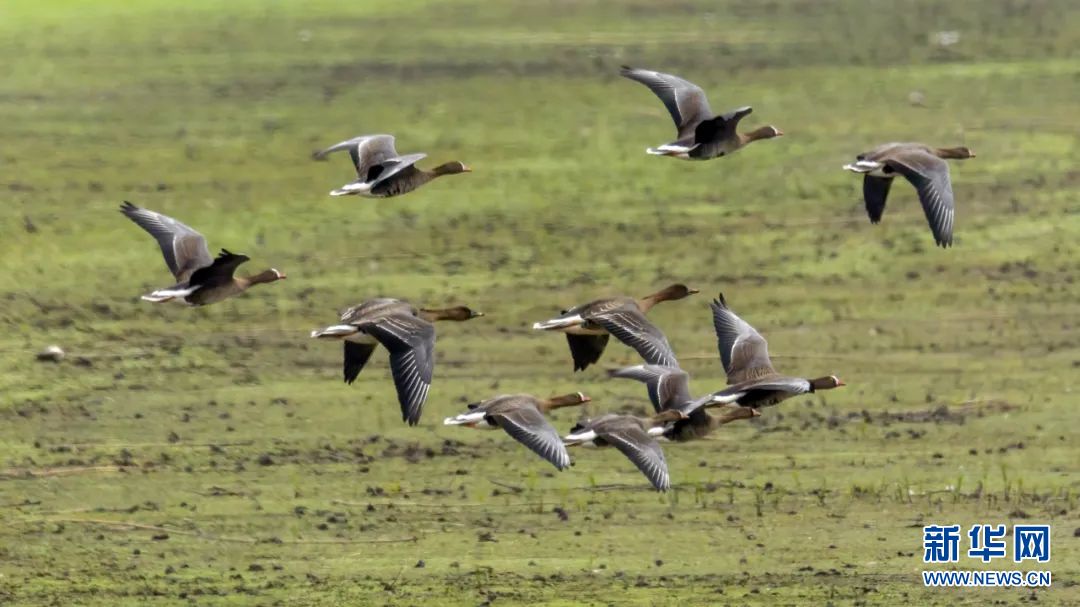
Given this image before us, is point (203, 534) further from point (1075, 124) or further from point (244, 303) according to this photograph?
point (1075, 124)

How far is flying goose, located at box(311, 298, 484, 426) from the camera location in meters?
14.1

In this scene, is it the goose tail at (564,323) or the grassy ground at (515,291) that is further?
the grassy ground at (515,291)

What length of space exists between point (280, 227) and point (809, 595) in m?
10.3

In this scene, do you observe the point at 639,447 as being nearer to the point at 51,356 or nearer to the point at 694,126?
the point at 694,126

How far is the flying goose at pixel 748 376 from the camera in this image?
15.0 m

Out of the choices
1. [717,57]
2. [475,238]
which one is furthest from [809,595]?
[717,57]

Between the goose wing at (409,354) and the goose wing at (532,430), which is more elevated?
the goose wing at (409,354)

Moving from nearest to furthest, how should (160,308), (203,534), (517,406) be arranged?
1. (517,406)
2. (203,534)
3. (160,308)

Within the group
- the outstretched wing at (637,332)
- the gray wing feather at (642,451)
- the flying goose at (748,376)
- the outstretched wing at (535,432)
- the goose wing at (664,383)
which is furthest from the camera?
the goose wing at (664,383)

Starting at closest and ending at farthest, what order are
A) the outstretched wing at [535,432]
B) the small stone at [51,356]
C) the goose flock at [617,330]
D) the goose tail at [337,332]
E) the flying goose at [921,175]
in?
1. the outstretched wing at [535,432]
2. the goose flock at [617,330]
3. the goose tail at [337,332]
4. the flying goose at [921,175]
5. the small stone at [51,356]

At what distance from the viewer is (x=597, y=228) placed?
2398 centimetres

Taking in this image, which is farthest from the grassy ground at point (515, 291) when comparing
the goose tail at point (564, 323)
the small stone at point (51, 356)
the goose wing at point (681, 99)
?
the goose wing at point (681, 99)

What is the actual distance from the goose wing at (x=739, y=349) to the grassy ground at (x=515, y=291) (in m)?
Answer: 1.21

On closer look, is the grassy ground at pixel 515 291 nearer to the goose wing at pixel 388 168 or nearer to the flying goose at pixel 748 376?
the flying goose at pixel 748 376
